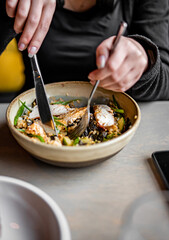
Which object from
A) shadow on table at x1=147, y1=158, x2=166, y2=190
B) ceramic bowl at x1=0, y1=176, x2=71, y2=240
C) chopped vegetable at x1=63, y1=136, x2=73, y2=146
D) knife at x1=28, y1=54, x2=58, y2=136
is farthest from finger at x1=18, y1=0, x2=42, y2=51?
shadow on table at x1=147, y1=158, x2=166, y2=190

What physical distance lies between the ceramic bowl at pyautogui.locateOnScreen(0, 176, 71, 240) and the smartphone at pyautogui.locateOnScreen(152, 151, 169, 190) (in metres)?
0.38

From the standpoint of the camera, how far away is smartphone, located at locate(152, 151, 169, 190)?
825mm

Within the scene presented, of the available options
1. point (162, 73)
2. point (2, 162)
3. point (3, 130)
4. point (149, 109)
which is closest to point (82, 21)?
point (162, 73)

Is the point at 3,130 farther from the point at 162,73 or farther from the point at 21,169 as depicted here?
the point at 162,73

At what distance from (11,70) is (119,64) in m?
2.51

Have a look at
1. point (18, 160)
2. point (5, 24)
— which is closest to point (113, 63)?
point (18, 160)

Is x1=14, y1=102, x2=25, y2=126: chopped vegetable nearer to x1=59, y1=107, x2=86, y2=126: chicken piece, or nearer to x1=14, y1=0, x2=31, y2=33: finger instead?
x1=59, y1=107, x2=86, y2=126: chicken piece

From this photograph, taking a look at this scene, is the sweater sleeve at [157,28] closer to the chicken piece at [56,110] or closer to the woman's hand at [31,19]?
the chicken piece at [56,110]

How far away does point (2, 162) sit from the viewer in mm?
928

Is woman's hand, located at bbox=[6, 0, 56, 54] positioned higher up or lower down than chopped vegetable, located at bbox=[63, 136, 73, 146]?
higher up

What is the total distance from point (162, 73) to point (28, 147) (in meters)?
0.83

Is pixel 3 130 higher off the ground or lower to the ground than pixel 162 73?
lower

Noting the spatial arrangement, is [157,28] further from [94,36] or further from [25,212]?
[25,212]

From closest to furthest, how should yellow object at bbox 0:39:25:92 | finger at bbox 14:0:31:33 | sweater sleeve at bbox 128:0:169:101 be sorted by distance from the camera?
finger at bbox 14:0:31:33 < sweater sleeve at bbox 128:0:169:101 < yellow object at bbox 0:39:25:92
